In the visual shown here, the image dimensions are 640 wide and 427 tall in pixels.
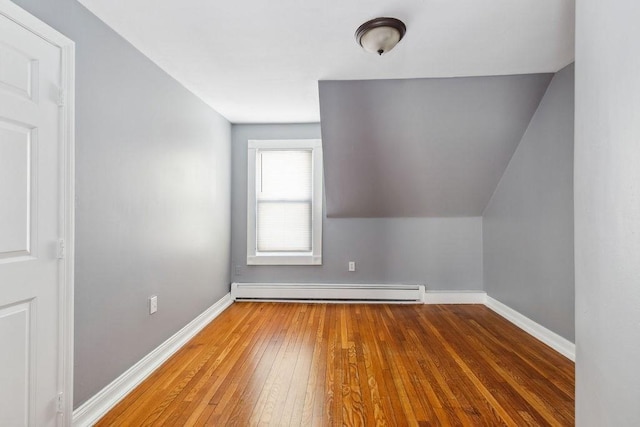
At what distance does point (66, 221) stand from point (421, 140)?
2.94 metres

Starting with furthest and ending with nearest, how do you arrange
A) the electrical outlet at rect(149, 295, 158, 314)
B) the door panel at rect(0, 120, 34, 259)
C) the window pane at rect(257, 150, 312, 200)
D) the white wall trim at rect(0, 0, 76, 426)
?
the window pane at rect(257, 150, 312, 200)
the electrical outlet at rect(149, 295, 158, 314)
the white wall trim at rect(0, 0, 76, 426)
the door panel at rect(0, 120, 34, 259)

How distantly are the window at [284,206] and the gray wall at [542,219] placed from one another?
2174 millimetres

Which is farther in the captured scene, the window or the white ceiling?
the window

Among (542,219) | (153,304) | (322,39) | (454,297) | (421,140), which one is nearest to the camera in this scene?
(322,39)

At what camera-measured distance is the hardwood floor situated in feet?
5.71

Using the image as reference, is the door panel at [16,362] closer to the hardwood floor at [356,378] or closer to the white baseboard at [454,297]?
the hardwood floor at [356,378]

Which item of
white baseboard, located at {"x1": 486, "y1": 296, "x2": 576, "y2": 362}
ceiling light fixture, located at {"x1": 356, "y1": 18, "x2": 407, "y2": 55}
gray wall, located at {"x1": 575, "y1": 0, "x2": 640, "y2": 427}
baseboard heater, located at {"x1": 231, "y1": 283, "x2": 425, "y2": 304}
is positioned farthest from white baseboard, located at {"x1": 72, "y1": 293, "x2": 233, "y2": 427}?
white baseboard, located at {"x1": 486, "y1": 296, "x2": 576, "y2": 362}

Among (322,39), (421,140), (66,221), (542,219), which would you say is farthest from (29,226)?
(542,219)

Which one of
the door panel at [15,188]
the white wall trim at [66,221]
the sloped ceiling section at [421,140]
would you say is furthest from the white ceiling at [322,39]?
the door panel at [15,188]

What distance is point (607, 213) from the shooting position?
3.71 feet

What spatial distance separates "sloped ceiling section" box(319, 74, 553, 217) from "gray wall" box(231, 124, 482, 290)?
0.61 feet

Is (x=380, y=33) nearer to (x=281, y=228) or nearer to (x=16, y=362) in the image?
(x=16, y=362)

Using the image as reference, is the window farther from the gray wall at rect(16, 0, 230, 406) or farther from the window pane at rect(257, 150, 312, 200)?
the gray wall at rect(16, 0, 230, 406)

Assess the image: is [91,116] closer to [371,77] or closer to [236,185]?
[371,77]
